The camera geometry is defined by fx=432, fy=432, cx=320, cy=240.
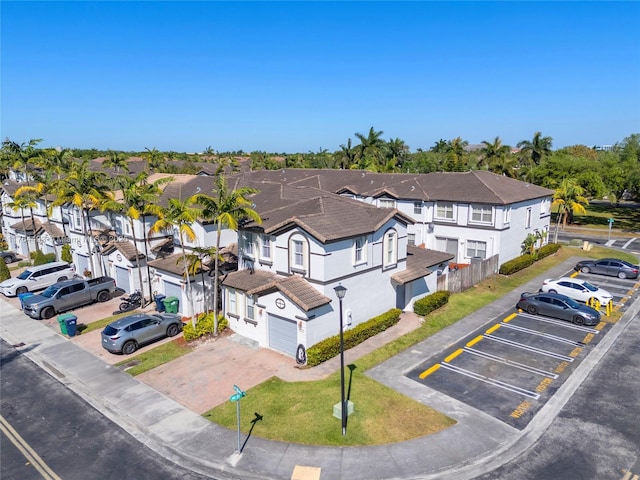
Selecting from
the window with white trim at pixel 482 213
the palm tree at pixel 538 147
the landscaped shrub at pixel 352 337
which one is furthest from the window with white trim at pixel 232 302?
the palm tree at pixel 538 147

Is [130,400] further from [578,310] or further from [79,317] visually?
[578,310]

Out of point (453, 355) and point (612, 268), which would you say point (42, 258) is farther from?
point (612, 268)

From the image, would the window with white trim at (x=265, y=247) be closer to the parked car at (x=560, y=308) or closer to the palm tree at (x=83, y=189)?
the palm tree at (x=83, y=189)

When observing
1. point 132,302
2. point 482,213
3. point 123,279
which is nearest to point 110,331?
point 132,302

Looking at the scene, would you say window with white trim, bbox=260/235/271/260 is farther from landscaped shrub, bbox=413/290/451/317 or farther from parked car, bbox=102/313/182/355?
landscaped shrub, bbox=413/290/451/317

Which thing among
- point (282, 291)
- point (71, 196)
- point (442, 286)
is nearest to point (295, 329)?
point (282, 291)

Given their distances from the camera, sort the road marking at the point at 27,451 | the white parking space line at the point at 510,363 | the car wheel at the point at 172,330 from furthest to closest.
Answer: the car wheel at the point at 172,330
the white parking space line at the point at 510,363
the road marking at the point at 27,451
